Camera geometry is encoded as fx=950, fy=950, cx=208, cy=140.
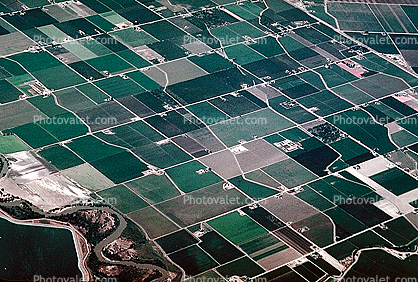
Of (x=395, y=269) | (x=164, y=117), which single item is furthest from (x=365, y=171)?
(x=164, y=117)

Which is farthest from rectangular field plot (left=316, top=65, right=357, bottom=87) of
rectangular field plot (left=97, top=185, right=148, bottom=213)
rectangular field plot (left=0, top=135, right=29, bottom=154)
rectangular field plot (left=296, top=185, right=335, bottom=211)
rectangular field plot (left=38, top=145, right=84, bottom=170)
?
rectangular field plot (left=0, top=135, right=29, bottom=154)

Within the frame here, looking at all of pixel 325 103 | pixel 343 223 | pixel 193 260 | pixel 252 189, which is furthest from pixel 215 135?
pixel 193 260

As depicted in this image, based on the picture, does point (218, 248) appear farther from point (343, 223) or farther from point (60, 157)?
point (60, 157)

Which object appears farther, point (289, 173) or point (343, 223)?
point (289, 173)

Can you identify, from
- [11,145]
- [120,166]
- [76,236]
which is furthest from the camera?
[11,145]

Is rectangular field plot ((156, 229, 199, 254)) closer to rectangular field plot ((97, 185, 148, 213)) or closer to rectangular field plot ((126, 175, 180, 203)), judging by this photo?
rectangular field plot ((97, 185, 148, 213))

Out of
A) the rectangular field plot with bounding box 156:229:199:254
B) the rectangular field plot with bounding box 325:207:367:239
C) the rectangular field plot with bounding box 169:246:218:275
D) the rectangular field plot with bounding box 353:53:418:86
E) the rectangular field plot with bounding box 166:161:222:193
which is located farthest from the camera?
the rectangular field plot with bounding box 353:53:418:86

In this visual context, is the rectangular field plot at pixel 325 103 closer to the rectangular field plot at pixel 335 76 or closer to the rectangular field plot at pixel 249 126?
the rectangular field plot at pixel 335 76
